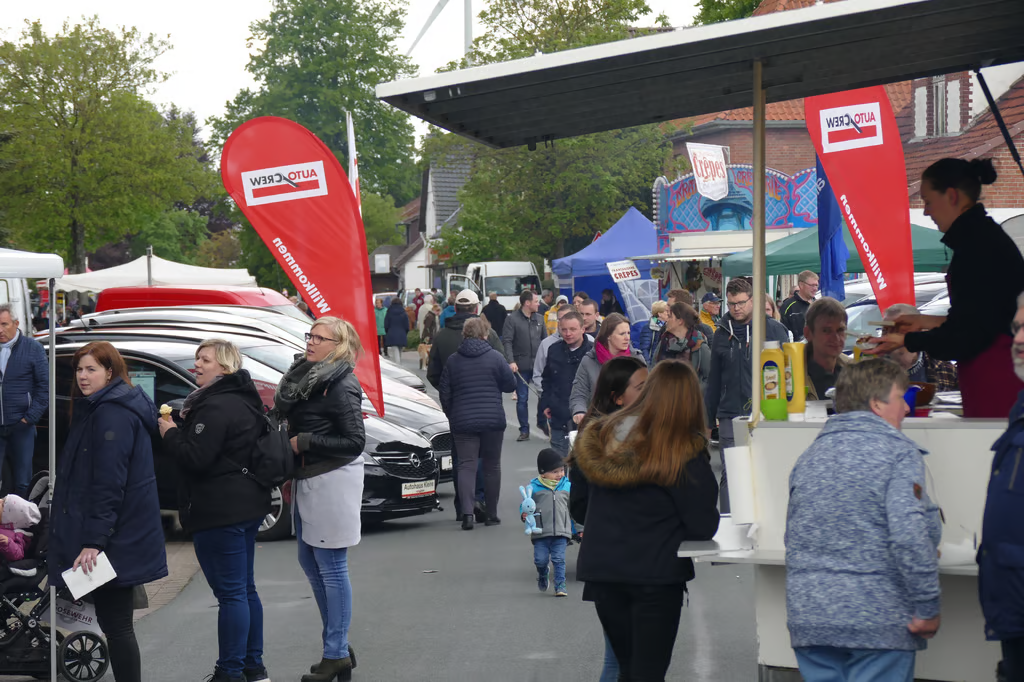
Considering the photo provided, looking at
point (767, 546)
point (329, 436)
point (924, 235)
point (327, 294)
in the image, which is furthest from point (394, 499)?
point (924, 235)

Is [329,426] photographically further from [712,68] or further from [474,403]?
[474,403]

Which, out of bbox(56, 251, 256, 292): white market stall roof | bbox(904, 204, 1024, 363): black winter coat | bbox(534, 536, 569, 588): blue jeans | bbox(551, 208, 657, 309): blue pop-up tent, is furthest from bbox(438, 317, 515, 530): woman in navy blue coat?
bbox(56, 251, 256, 292): white market stall roof

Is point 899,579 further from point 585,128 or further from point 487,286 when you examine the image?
point 487,286

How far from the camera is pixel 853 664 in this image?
417 centimetres

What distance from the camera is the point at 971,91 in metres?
32.3

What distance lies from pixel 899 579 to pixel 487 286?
41651mm

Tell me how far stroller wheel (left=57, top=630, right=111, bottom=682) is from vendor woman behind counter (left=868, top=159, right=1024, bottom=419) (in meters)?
4.36

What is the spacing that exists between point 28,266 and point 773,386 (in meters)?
3.94

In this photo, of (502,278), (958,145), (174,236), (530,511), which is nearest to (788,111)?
(502,278)

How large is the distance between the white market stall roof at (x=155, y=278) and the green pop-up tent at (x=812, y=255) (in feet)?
61.2

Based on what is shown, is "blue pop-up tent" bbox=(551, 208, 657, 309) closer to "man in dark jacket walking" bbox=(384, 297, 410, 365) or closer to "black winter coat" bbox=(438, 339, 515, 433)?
"man in dark jacket walking" bbox=(384, 297, 410, 365)

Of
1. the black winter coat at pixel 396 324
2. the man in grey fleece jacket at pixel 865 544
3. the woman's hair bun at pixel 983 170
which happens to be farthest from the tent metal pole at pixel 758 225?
the black winter coat at pixel 396 324

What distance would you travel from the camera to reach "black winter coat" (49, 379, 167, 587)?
19.4 ft

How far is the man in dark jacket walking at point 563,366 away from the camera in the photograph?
11.3 meters
